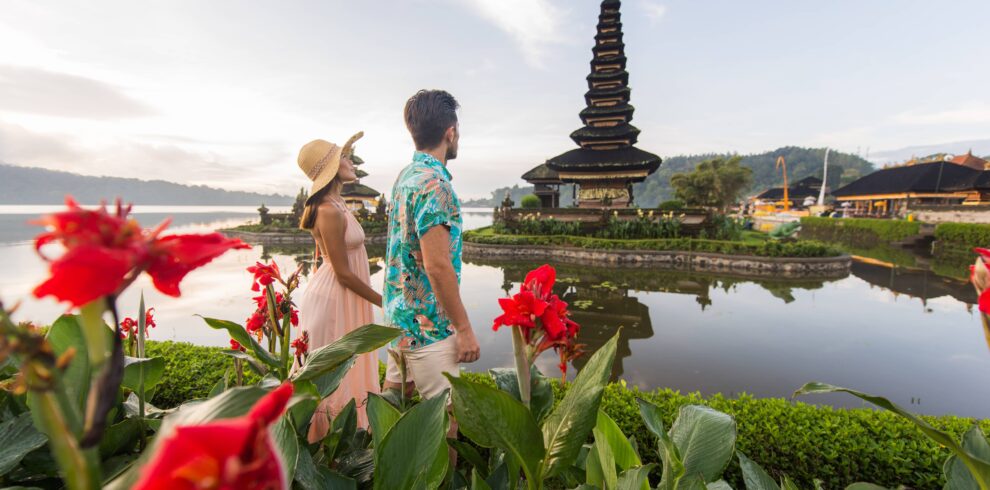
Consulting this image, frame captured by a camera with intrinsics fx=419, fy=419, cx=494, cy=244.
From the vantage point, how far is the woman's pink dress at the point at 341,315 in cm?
219

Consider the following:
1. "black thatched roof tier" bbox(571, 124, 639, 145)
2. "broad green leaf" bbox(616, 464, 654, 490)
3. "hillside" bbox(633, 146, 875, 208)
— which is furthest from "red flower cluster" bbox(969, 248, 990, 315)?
"hillside" bbox(633, 146, 875, 208)

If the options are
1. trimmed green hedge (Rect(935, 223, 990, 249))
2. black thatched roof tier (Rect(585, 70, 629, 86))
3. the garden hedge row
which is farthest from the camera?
black thatched roof tier (Rect(585, 70, 629, 86))

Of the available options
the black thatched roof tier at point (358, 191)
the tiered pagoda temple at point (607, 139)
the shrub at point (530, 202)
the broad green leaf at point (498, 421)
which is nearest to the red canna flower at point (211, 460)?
the broad green leaf at point (498, 421)

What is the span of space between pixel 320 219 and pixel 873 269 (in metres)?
15.9

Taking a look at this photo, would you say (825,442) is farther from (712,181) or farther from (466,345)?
(712,181)

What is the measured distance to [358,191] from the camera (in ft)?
87.6

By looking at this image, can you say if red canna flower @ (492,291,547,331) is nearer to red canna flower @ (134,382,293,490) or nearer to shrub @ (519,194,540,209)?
red canna flower @ (134,382,293,490)

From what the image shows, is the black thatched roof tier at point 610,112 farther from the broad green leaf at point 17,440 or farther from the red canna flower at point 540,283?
the broad green leaf at point 17,440

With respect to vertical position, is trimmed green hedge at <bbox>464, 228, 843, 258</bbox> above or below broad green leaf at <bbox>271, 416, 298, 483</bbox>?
below

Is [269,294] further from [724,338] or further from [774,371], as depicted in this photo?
[724,338]

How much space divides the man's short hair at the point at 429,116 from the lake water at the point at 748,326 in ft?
3.20

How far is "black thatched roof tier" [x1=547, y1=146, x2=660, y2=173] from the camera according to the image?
1908 cm

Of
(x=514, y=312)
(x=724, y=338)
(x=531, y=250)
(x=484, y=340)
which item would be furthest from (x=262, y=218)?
(x=514, y=312)

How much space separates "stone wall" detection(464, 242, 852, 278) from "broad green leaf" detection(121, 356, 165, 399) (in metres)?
12.7
